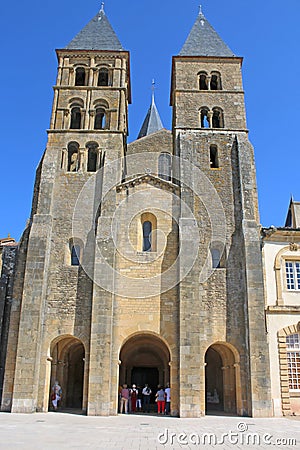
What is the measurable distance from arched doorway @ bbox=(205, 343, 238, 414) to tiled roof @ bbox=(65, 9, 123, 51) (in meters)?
20.5

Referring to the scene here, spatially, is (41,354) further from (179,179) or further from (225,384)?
(179,179)

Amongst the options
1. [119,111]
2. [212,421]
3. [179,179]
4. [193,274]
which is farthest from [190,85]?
[212,421]

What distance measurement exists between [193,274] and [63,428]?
944 cm

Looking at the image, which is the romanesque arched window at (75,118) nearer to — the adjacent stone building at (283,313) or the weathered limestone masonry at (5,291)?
the weathered limestone masonry at (5,291)

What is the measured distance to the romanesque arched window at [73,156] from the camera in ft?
82.7

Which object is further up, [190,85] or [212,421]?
[190,85]

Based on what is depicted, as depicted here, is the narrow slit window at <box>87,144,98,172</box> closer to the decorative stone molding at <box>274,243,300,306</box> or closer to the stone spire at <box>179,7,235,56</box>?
the stone spire at <box>179,7,235,56</box>

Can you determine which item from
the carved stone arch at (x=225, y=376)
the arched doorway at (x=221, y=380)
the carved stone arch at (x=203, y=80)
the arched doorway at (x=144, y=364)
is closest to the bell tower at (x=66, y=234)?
the arched doorway at (x=144, y=364)

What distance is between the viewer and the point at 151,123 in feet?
139

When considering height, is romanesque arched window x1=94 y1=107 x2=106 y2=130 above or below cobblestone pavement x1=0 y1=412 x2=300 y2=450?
above

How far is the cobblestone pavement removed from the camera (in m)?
10.2

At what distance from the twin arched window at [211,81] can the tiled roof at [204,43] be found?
1702 mm

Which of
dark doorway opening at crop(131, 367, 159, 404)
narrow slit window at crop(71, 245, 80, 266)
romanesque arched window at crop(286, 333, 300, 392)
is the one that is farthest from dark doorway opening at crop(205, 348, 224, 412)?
narrow slit window at crop(71, 245, 80, 266)

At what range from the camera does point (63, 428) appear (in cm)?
1345
